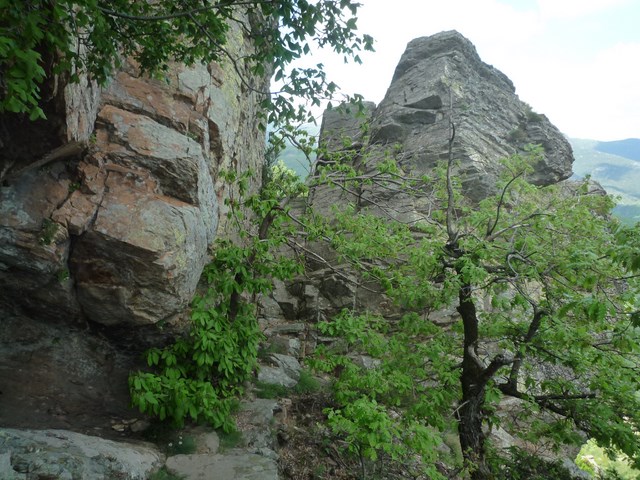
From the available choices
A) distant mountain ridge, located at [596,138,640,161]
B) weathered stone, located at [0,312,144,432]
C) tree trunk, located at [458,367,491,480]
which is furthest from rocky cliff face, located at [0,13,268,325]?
distant mountain ridge, located at [596,138,640,161]

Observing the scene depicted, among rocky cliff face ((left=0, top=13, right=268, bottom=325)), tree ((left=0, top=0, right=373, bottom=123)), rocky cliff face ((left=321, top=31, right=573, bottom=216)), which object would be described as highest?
rocky cliff face ((left=321, top=31, right=573, bottom=216))

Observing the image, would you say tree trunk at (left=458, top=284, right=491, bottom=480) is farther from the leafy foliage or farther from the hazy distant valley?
the hazy distant valley

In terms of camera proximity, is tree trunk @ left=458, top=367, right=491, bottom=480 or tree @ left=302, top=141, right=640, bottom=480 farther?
tree trunk @ left=458, top=367, right=491, bottom=480

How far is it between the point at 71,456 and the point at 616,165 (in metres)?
80.3

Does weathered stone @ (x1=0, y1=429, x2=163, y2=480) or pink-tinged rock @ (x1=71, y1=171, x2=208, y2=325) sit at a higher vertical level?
pink-tinged rock @ (x1=71, y1=171, x2=208, y2=325)

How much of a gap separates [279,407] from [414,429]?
3.78 meters

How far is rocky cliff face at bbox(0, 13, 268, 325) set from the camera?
215 inches

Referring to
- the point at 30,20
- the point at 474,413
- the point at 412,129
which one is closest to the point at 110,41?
the point at 30,20

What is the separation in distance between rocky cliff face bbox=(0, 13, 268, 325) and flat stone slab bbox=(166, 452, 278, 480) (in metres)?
2.11

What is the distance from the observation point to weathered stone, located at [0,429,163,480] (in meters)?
4.24

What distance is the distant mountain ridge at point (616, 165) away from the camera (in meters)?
53.7

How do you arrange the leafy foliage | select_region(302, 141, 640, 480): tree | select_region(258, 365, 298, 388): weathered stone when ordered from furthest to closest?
select_region(258, 365, 298, 388): weathered stone
the leafy foliage
select_region(302, 141, 640, 480): tree

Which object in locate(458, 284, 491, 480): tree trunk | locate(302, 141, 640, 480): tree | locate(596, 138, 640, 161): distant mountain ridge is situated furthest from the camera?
locate(596, 138, 640, 161): distant mountain ridge

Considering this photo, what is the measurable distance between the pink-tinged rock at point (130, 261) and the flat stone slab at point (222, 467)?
6.91 ft
